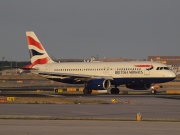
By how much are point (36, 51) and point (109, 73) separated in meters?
14.0

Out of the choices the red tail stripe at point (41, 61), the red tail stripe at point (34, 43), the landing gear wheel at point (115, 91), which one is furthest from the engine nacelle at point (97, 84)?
the red tail stripe at point (34, 43)

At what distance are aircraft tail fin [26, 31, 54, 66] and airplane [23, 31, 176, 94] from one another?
719 mm

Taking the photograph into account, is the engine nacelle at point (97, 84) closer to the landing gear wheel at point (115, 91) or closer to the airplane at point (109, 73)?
the airplane at point (109, 73)

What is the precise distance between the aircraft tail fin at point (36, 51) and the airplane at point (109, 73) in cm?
72

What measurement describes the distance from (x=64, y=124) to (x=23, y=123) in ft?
7.72

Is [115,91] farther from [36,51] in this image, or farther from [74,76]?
[36,51]

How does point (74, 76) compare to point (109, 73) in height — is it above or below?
below

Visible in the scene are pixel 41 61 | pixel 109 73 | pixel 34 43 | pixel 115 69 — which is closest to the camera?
pixel 115 69

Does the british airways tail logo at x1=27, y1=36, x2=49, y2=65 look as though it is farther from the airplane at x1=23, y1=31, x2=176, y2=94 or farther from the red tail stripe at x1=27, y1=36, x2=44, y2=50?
the airplane at x1=23, y1=31, x2=176, y2=94

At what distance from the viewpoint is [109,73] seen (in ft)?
241

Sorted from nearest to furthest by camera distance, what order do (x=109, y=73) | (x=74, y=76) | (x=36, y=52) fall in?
(x=109, y=73), (x=74, y=76), (x=36, y=52)

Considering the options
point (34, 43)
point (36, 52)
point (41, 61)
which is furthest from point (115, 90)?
point (34, 43)

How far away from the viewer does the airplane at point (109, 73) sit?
71.3 meters

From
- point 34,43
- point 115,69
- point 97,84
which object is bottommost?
point 97,84
